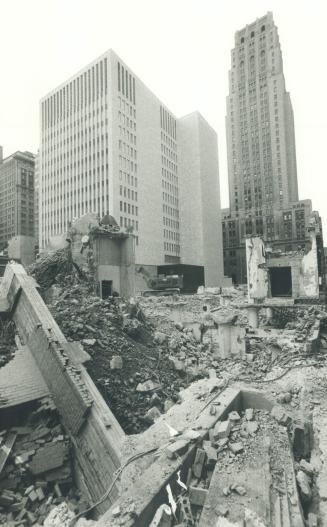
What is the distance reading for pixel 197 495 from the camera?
4293 mm

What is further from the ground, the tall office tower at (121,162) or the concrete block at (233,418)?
the tall office tower at (121,162)

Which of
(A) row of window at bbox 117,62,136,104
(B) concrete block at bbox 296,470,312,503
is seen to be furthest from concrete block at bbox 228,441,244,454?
(A) row of window at bbox 117,62,136,104

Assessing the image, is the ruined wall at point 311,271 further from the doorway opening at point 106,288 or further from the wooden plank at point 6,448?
the wooden plank at point 6,448

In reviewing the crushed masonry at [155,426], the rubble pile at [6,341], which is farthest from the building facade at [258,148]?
the rubble pile at [6,341]

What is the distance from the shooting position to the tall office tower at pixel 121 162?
168 ft

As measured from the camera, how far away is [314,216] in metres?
28.8

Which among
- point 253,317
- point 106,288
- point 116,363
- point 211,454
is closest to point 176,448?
point 211,454

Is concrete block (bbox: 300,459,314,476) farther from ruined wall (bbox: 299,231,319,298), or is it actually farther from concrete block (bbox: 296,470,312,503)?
ruined wall (bbox: 299,231,319,298)

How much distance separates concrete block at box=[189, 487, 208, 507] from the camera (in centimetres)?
424

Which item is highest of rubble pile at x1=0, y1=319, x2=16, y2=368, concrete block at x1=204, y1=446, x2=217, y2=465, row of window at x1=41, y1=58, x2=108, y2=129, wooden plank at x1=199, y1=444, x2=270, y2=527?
row of window at x1=41, y1=58, x2=108, y2=129

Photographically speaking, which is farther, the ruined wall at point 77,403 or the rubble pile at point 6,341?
the rubble pile at point 6,341

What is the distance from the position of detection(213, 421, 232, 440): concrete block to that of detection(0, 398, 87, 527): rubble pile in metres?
3.73

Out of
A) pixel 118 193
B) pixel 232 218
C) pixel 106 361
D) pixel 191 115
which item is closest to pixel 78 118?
pixel 118 193

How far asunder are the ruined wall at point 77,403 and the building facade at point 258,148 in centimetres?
6844
